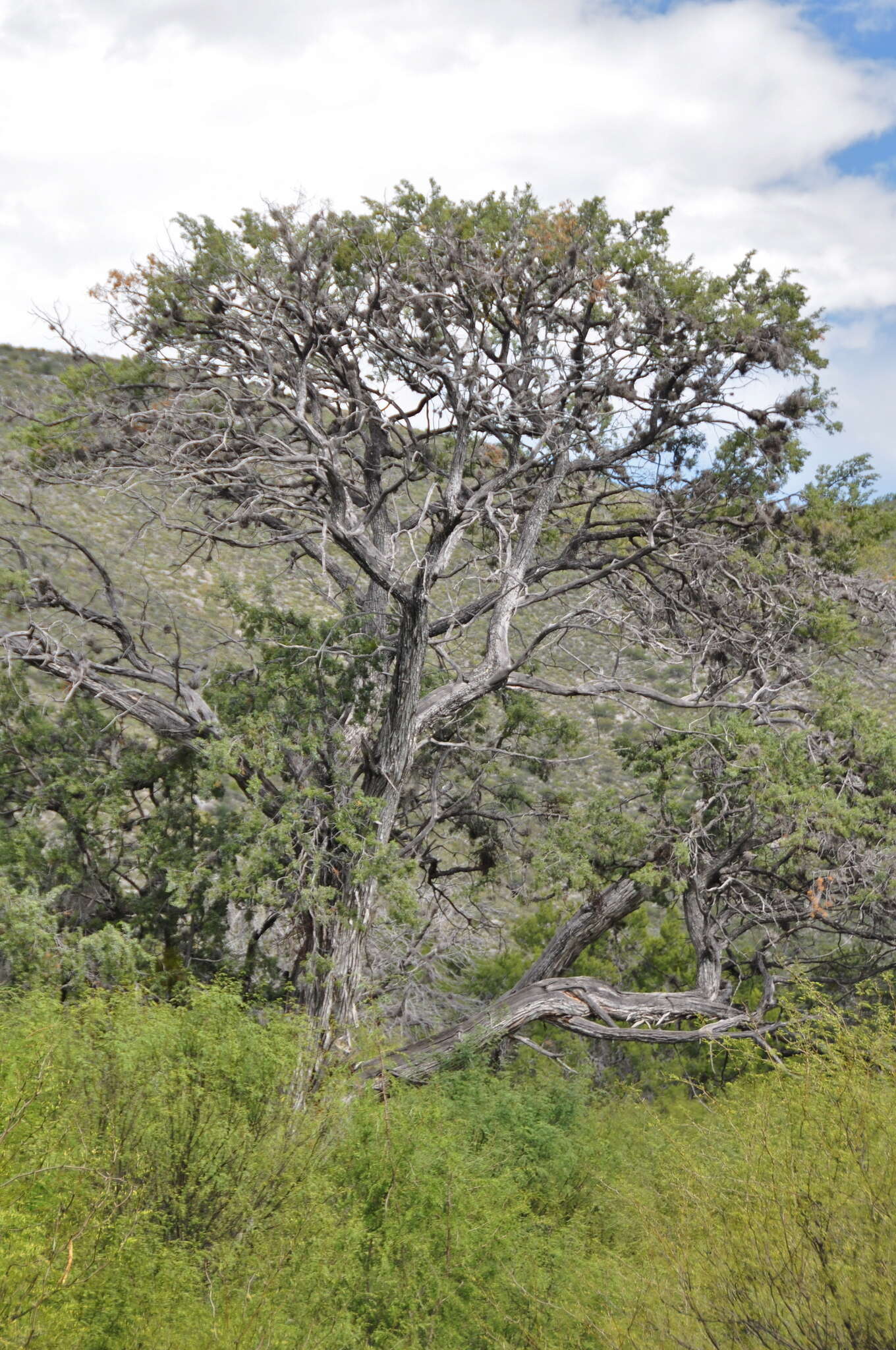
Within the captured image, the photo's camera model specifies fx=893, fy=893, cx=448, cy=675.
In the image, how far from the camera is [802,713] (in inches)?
458

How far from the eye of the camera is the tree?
29.6ft

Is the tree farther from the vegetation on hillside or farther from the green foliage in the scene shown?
the green foliage

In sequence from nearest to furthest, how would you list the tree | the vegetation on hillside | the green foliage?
the green foliage, the vegetation on hillside, the tree

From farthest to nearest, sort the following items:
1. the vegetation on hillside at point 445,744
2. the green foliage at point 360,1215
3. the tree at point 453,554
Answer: the tree at point 453,554 < the vegetation on hillside at point 445,744 < the green foliage at point 360,1215

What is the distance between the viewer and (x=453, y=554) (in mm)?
10516

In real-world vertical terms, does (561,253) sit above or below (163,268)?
above

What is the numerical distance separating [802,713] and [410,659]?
18.8 ft

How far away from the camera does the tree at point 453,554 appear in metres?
9.02

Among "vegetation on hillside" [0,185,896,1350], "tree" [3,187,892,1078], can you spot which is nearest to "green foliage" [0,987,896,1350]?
"vegetation on hillside" [0,185,896,1350]

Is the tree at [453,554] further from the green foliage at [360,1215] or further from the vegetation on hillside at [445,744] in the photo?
the green foliage at [360,1215]

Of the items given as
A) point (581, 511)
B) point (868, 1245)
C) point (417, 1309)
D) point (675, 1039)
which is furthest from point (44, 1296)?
point (581, 511)

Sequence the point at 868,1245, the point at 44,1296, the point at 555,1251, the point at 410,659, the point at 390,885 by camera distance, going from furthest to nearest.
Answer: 1. the point at 410,659
2. the point at 390,885
3. the point at 555,1251
4. the point at 868,1245
5. the point at 44,1296

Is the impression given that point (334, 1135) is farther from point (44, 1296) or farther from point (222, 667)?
point (222, 667)

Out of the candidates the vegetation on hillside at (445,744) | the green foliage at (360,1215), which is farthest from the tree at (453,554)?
the green foliage at (360,1215)
